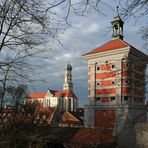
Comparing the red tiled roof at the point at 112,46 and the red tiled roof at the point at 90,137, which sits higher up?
the red tiled roof at the point at 112,46

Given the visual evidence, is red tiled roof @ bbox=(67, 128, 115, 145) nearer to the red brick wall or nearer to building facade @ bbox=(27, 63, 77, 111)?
the red brick wall

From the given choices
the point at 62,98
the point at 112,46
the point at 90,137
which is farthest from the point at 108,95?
the point at 62,98

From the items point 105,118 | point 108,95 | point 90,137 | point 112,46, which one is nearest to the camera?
point 90,137

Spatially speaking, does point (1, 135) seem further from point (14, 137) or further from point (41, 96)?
point (41, 96)

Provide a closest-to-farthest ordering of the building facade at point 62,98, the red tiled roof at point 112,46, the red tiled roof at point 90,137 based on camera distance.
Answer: the red tiled roof at point 90,137 < the red tiled roof at point 112,46 < the building facade at point 62,98

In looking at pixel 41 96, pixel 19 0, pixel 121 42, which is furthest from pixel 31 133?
pixel 41 96

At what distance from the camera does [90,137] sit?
1033 inches

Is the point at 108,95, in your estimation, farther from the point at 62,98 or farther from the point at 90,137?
the point at 62,98

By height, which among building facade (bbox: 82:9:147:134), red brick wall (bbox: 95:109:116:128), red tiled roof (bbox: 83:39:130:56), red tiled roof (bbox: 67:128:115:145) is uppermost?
red tiled roof (bbox: 83:39:130:56)

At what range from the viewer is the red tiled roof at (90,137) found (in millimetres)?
25050

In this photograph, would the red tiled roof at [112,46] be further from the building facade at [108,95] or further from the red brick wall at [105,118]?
the red brick wall at [105,118]

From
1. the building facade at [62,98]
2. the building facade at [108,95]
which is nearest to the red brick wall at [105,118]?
the building facade at [108,95]

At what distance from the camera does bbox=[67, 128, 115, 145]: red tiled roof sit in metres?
25.0

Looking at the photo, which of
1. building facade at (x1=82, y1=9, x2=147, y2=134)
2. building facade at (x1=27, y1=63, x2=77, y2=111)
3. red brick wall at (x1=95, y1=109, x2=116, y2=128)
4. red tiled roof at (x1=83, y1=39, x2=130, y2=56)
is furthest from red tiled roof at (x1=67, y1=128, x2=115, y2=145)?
building facade at (x1=27, y1=63, x2=77, y2=111)
